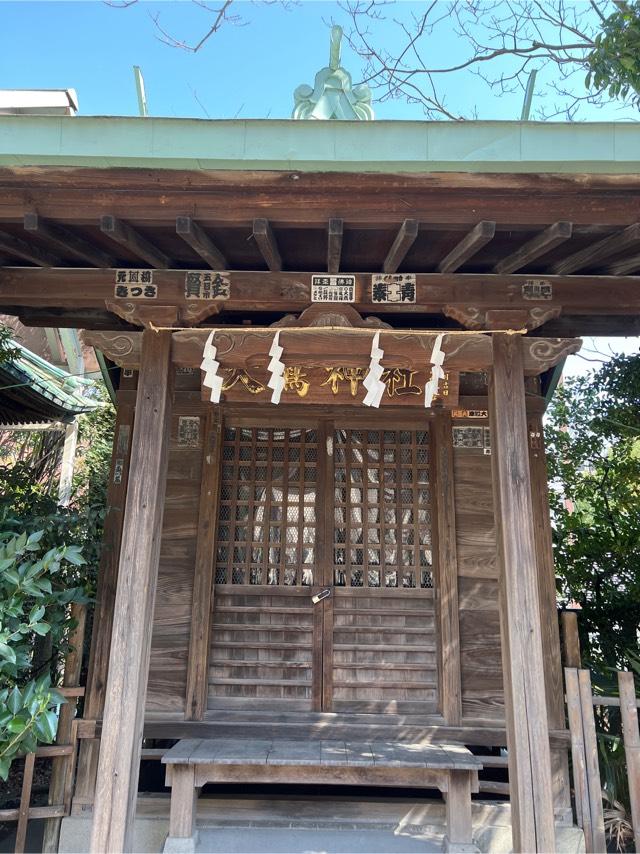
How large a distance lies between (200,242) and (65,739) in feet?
11.1

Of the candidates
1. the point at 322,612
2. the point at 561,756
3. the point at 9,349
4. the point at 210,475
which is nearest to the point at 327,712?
the point at 322,612

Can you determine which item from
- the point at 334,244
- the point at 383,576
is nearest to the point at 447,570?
the point at 383,576

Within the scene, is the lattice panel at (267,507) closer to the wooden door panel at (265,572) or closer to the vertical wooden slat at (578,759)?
the wooden door panel at (265,572)

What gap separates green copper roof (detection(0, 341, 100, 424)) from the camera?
21.9 ft

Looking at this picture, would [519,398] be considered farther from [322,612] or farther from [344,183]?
[322,612]

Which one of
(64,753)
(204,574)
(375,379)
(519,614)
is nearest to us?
(519,614)

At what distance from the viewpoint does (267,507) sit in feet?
16.4

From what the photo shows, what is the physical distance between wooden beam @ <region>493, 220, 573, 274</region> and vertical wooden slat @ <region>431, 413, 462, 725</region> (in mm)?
1676

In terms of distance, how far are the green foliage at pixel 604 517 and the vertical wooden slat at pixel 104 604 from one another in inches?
162

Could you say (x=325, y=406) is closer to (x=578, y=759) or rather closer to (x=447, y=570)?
(x=447, y=570)

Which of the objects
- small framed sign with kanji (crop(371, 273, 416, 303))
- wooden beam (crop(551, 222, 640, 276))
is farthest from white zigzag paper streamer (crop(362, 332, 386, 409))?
wooden beam (crop(551, 222, 640, 276))

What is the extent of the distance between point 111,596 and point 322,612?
1.64 meters

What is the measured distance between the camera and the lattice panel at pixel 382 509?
4910mm

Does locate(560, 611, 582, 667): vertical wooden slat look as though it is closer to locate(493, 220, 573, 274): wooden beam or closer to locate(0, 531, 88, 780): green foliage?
locate(493, 220, 573, 274): wooden beam
